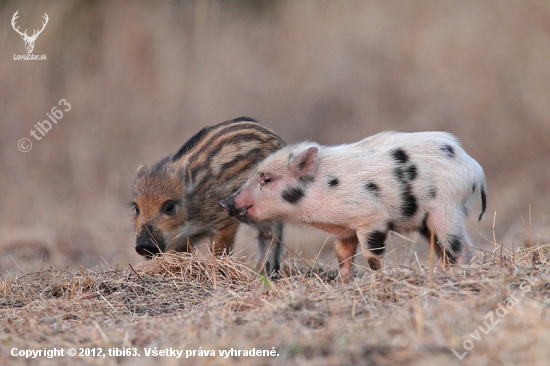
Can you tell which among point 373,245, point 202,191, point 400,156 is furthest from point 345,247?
point 202,191

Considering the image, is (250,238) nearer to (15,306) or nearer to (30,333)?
(15,306)

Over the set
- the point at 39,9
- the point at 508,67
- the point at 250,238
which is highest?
the point at 39,9

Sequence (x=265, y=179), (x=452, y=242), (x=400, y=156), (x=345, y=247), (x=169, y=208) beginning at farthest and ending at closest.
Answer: (x=169, y=208)
(x=345, y=247)
(x=265, y=179)
(x=400, y=156)
(x=452, y=242)

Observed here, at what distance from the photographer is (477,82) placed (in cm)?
1325

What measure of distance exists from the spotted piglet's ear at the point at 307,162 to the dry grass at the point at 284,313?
0.93 m

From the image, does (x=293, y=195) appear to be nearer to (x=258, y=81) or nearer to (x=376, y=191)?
(x=376, y=191)

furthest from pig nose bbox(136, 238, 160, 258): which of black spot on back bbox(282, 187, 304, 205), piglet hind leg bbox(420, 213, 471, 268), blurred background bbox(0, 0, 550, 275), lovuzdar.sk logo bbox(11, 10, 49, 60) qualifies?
lovuzdar.sk logo bbox(11, 10, 49, 60)

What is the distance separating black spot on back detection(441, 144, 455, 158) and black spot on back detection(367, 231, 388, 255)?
0.85 meters

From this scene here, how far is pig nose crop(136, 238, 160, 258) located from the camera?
21.7 feet

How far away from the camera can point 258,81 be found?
1381 centimetres

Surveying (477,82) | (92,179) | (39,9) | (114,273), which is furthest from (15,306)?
(477,82)

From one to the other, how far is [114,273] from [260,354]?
2733mm

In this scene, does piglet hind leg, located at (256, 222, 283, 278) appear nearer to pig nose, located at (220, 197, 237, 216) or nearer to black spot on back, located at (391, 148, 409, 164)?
pig nose, located at (220, 197, 237, 216)

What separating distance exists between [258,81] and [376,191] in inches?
333
